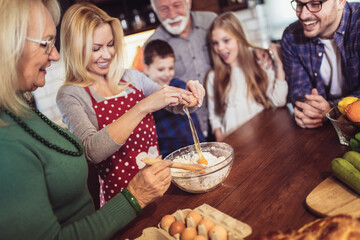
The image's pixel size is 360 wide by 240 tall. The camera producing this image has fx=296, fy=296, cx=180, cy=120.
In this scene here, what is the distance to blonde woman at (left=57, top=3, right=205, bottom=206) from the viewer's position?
1.35 m

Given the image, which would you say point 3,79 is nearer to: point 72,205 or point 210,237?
point 72,205

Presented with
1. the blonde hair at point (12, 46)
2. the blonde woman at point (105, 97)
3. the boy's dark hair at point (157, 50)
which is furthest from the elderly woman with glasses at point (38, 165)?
the boy's dark hair at point (157, 50)

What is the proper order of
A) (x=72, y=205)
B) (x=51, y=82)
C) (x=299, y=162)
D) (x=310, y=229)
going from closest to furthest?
(x=310, y=229) → (x=72, y=205) → (x=299, y=162) → (x=51, y=82)

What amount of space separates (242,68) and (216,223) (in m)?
1.83

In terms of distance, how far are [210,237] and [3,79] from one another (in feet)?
2.47

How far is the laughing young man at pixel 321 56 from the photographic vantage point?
1630mm

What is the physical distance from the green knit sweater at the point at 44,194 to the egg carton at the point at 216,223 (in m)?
0.09

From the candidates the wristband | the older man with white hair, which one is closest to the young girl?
the older man with white hair

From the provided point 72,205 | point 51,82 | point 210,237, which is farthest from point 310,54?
point 51,82

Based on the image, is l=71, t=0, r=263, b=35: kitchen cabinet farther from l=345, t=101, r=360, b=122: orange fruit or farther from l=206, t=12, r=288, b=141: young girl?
l=345, t=101, r=360, b=122: orange fruit

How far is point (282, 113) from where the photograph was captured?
1918mm

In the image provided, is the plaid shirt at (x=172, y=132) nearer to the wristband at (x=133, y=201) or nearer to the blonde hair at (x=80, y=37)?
the blonde hair at (x=80, y=37)

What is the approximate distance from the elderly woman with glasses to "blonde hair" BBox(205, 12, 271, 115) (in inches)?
61.8

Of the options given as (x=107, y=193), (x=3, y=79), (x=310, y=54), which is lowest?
(x=107, y=193)
